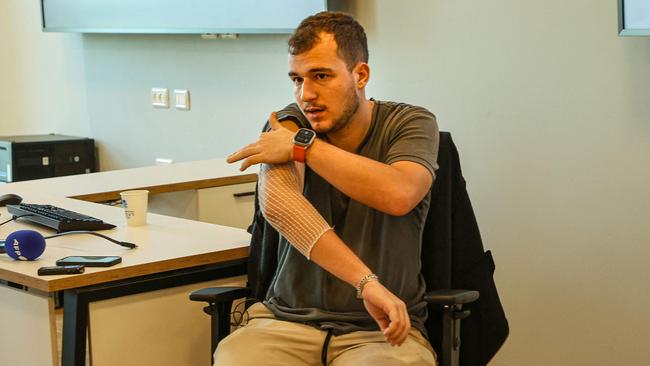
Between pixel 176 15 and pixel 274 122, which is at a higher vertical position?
pixel 176 15

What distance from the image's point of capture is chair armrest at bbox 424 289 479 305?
6.49 feet

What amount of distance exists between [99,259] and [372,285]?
2.17 feet

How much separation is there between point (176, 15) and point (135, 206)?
6.79ft

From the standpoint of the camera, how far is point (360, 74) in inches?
83.2

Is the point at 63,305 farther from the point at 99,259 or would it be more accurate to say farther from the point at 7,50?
the point at 7,50

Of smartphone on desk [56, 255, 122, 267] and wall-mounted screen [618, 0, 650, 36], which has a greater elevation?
wall-mounted screen [618, 0, 650, 36]

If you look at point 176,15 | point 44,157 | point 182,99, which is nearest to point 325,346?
point 176,15

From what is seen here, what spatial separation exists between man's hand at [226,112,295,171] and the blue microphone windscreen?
500 millimetres

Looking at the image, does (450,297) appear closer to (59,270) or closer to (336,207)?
(336,207)

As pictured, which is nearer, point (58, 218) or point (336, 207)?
point (336, 207)

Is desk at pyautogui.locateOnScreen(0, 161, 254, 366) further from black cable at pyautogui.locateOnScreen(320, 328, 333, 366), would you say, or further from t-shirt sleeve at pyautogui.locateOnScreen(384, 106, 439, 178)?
t-shirt sleeve at pyautogui.locateOnScreen(384, 106, 439, 178)

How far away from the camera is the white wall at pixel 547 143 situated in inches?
112

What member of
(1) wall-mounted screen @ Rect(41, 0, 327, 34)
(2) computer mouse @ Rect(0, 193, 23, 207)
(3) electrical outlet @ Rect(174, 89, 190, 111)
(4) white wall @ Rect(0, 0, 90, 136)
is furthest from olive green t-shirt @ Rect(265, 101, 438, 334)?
(4) white wall @ Rect(0, 0, 90, 136)

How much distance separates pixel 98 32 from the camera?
16.3 ft
